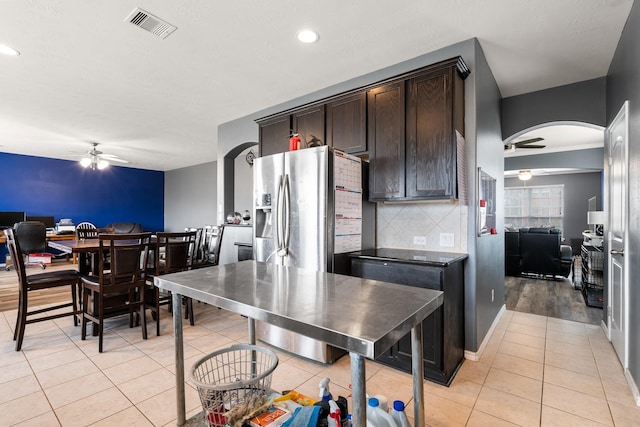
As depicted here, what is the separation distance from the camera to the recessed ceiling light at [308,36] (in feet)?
8.46

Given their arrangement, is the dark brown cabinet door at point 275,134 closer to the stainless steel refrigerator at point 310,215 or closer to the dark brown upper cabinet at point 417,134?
the stainless steel refrigerator at point 310,215

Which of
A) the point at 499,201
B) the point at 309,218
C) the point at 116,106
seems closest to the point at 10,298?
the point at 116,106

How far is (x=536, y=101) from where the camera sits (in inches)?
144

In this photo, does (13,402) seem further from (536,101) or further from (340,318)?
(536,101)

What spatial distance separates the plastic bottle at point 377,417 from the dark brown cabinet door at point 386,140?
183cm

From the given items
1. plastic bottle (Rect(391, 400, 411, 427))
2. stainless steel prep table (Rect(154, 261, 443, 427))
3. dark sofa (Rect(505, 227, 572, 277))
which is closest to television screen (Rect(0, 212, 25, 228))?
stainless steel prep table (Rect(154, 261, 443, 427))

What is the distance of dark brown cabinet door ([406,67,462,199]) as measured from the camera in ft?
8.48

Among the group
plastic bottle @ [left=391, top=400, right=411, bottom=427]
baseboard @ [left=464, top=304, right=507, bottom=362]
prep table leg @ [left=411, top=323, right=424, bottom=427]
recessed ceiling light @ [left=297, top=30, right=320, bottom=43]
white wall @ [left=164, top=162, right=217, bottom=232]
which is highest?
recessed ceiling light @ [left=297, top=30, right=320, bottom=43]

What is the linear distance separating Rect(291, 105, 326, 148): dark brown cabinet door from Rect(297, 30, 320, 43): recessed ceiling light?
86 centimetres

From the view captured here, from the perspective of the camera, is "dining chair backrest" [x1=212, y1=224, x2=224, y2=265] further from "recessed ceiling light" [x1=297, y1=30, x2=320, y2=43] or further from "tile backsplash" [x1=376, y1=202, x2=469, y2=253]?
"recessed ceiling light" [x1=297, y1=30, x2=320, y2=43]

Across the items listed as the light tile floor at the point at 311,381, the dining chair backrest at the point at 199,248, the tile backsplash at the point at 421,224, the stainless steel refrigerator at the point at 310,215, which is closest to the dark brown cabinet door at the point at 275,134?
the stainless steel refrigerator at the point at 310,215

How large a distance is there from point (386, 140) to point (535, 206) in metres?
10.1

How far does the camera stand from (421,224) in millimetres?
3043

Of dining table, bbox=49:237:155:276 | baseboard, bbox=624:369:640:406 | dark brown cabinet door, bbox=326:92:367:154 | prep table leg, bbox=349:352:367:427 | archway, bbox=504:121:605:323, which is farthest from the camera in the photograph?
archway, bbox=504:121:605:323
